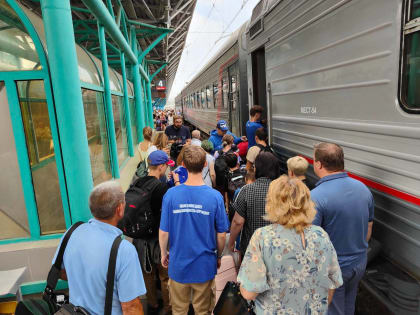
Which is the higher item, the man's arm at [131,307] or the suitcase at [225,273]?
the man's arm at [131,307]

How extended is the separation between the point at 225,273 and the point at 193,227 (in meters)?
0.63

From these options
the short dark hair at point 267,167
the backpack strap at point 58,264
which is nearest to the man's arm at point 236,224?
the short dark hair at point 267,167

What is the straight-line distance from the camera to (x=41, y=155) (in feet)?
10.0

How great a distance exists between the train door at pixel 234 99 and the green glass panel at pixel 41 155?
3.81 meters

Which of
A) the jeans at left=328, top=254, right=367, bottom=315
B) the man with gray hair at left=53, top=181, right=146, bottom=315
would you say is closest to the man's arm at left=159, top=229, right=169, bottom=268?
the man with gray hair at left=53, top=181, right=146, bottom=315

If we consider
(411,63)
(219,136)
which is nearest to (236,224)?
(411,63)

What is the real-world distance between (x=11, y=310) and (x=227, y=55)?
19.6 ft

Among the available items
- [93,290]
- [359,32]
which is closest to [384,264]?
[359,32]

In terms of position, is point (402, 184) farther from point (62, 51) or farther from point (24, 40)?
point (24, 40)

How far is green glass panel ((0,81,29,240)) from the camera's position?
2957 millimetres

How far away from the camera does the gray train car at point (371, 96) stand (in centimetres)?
173

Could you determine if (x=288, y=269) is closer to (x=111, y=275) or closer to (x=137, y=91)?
(x=111, y=275)

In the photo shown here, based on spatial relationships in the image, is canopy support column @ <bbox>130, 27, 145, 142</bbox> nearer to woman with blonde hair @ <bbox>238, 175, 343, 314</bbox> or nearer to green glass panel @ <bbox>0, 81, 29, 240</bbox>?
green glass panel @ <bbox>0, 81, 29, 240</bbox>

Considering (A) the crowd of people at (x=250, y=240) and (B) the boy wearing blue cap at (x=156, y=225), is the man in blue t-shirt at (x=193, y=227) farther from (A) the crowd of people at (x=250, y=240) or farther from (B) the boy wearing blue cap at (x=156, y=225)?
(B) the boy wearing blue cap at (x=156, y=225)
